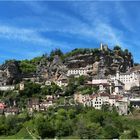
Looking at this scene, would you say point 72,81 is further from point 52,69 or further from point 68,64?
point 68,64

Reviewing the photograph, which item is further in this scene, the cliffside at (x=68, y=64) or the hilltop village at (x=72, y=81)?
the cliffside at (x=68, y=64)

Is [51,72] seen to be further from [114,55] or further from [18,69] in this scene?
[114,55]

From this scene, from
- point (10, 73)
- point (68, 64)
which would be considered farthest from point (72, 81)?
point (10, 73)

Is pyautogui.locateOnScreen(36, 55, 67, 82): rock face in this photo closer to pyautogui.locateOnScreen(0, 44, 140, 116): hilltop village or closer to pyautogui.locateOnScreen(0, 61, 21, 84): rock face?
pyautogui.locateOnScreen(0, 44, 140, 116): hilltop village

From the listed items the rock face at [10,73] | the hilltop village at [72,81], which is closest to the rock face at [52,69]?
the hilltop village at [72,81]

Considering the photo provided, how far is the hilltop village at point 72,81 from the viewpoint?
2889 inches

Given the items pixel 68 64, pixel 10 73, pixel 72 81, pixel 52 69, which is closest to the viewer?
pixel 72 81

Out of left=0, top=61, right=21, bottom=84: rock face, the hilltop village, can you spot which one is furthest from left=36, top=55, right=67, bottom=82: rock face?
left=0, top=61, right=21, bottom=84: rock face

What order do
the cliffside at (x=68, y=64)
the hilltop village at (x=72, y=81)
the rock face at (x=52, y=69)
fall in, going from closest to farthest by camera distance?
the hilltop village at (x=72, y=81)
the cliffside at (x=68, y=64)
the rock face at (x=52, y=69)

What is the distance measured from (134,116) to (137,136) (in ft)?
49.2

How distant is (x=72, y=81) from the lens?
86438 mm

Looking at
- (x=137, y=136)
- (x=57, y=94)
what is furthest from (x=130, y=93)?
(x=137, y=136)

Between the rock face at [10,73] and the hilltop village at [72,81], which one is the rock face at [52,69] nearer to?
the hilltop village at [72,81]

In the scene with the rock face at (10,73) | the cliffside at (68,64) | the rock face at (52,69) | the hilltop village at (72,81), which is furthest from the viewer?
the rock face at (52,69)
